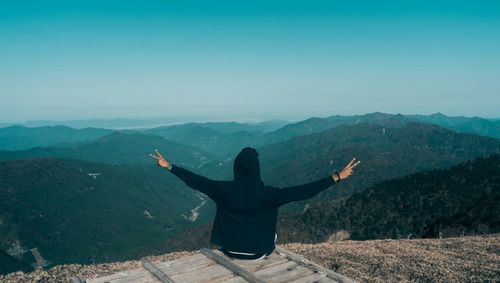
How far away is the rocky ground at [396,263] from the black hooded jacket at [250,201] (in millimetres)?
5281

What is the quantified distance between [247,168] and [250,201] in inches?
25.1

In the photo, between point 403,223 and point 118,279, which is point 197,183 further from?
point 403,223

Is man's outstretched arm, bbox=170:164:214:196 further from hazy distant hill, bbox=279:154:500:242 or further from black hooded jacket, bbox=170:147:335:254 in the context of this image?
hazy distant hill, bbox=279:154:500:242

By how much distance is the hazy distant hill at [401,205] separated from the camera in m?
68.2

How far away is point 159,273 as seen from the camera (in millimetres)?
6551

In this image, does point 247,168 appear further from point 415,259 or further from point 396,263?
point 415,259

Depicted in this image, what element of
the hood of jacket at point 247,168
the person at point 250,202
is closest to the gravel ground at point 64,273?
the person at point 250,202

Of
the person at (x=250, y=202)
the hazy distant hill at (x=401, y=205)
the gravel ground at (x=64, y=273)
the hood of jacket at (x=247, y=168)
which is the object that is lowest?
the hazy distant hill at (x=401, y=205)

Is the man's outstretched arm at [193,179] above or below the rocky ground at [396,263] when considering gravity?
above

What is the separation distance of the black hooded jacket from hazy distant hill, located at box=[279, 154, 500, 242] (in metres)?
55.8

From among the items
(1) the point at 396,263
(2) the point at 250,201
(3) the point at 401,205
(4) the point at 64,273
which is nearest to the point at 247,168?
(2) the point at 250,201

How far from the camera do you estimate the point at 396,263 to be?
1277 centimetres

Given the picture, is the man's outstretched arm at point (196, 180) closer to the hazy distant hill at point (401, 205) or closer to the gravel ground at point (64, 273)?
the gravel ground at point (64, 273)

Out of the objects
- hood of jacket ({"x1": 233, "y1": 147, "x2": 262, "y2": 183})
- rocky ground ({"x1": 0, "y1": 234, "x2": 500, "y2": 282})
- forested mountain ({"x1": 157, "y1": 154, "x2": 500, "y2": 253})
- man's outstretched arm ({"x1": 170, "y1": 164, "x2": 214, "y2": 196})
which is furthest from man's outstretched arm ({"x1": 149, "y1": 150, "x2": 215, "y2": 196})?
forested mountain ({"x1": 157, "y1": 154, "x2": 500, "y2": 253})
